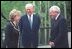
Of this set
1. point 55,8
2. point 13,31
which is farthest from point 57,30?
point 13,31

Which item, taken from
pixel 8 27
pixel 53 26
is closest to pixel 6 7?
pixel 8 27

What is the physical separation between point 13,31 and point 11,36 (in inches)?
2.7

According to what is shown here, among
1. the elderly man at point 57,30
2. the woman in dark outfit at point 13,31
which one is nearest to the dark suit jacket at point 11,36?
the woman in dark outfit at point 13,31

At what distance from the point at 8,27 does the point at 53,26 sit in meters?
0.46

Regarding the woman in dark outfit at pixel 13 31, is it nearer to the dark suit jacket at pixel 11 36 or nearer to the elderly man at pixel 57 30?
the dark suit jacket at pixel 11 36

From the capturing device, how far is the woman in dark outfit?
3.36m

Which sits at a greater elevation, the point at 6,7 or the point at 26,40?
the point at 6,7

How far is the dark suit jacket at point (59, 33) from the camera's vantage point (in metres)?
3.32

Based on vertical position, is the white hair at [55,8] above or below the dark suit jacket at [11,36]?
above

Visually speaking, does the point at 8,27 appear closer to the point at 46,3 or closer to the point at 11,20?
the point at 11,20

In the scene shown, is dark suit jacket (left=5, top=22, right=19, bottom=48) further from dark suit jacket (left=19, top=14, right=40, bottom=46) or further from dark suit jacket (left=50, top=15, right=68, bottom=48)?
dark suit jacket (left=50, top=15, right=68, bottom=48)

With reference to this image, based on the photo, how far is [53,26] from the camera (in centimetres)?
339

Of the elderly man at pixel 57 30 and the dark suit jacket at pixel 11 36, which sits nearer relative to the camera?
the elderly man at pixel 57 30

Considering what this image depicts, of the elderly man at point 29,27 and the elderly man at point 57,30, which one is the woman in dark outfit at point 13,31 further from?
the elderly man at point 57,30
